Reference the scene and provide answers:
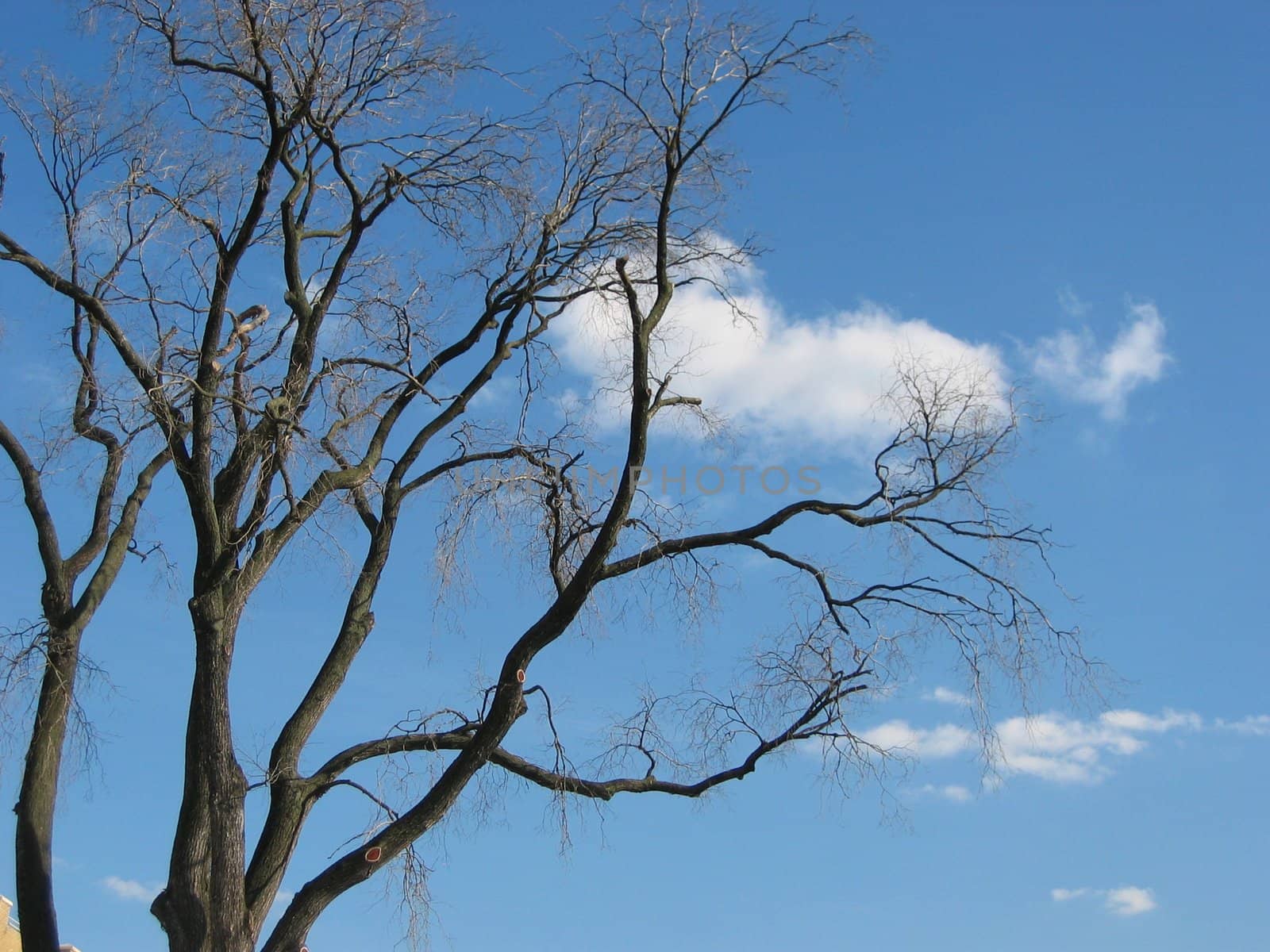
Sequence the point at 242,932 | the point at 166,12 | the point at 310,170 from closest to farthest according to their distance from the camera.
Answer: the point at 242,932 → the point at 166,12 → the point at 310,170

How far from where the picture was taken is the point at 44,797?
8.40 m

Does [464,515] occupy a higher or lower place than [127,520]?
lower

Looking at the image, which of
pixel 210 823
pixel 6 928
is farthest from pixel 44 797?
pixel 6 928

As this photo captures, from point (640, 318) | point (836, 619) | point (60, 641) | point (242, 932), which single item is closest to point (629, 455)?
point (640, 318)

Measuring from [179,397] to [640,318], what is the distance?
300cm

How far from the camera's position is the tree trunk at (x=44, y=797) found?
8008 millimetres

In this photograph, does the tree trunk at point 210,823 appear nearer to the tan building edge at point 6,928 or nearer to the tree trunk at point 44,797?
the tree trunk at point 44,797

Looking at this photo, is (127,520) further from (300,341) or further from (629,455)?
(629,455)

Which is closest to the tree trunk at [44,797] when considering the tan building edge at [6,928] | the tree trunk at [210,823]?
the tree trunk at [210,823]

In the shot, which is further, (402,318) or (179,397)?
(402,318)

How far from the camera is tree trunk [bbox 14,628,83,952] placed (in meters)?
8.01

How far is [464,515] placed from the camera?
8.28 metres

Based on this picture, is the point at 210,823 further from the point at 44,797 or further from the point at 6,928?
the point at 6,928

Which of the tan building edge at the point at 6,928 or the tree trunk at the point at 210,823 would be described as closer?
the tree trunk at the point at 210,823
